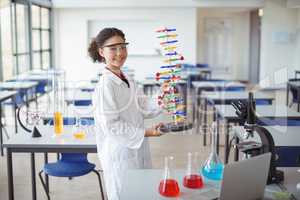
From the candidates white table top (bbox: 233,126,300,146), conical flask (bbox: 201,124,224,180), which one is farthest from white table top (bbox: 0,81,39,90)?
conical flask (bbox: 201,124,224,180)

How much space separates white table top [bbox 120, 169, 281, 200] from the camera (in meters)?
1.87

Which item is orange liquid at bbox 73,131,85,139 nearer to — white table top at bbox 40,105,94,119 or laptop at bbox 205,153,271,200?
white table top at bbox 40,105,94,119

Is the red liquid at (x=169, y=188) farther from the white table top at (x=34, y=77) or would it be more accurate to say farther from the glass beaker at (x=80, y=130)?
the white table top at (x=34, y=77)

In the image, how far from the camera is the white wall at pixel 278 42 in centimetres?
1138

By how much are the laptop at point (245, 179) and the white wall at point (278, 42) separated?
1003cm

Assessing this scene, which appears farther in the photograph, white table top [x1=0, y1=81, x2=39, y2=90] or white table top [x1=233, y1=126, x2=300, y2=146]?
white table top [x1=0, y1=81, x2=39, y2=90]

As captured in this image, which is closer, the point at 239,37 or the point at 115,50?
the point at 115,50

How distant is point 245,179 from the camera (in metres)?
1.67

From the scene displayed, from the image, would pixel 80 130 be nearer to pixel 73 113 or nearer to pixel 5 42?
pixel 73 113

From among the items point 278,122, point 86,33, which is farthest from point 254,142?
point 86,33

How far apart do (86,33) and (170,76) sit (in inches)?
367

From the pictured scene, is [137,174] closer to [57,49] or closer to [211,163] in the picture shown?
[211,163]

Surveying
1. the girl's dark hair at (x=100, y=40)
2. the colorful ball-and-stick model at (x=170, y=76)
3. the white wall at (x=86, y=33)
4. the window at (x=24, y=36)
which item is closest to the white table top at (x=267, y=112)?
the colorful ball-and-stick model at (x=170, y=76)

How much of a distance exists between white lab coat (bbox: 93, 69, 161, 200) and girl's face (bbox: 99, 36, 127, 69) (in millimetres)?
69
